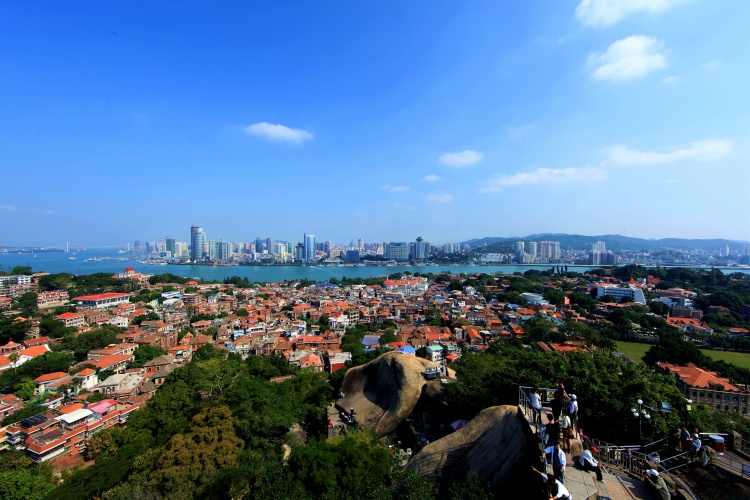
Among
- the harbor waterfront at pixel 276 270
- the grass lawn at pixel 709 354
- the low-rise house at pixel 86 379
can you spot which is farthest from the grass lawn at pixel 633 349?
the harbor waterfront at pixel 276 270

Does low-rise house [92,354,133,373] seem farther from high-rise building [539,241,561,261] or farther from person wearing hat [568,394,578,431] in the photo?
high-rise building [539,241,561,261]

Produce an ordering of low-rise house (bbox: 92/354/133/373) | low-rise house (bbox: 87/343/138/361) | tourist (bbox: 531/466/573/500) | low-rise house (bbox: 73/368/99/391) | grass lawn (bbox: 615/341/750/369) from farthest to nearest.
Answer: grass lawn (bbox: 615/341/750/369)
low-rise house (bbox: 87/343/138/361)
low-rise house (bbox: 92/354/133/373)
low-rise house (bbox: 73/368/99/391)
tourist (bbox: 531/466/573/500)

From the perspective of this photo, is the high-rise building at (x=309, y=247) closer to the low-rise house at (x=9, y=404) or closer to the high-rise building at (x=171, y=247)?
the high-rise building at (x=171, y=247)

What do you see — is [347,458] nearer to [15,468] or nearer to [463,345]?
[15,468]

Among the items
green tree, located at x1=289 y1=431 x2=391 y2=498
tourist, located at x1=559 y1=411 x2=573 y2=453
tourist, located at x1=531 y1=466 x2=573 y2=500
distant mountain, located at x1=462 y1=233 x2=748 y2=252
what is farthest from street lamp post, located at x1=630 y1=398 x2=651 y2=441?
distant mountain, located at x1=462 y1=233 x2=748 y2=252

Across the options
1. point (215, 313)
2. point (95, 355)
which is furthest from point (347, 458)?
point (215, 313)

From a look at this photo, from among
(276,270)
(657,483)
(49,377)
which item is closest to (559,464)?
(657,483)

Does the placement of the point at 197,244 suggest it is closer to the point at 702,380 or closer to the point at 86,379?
the point at 86,379
